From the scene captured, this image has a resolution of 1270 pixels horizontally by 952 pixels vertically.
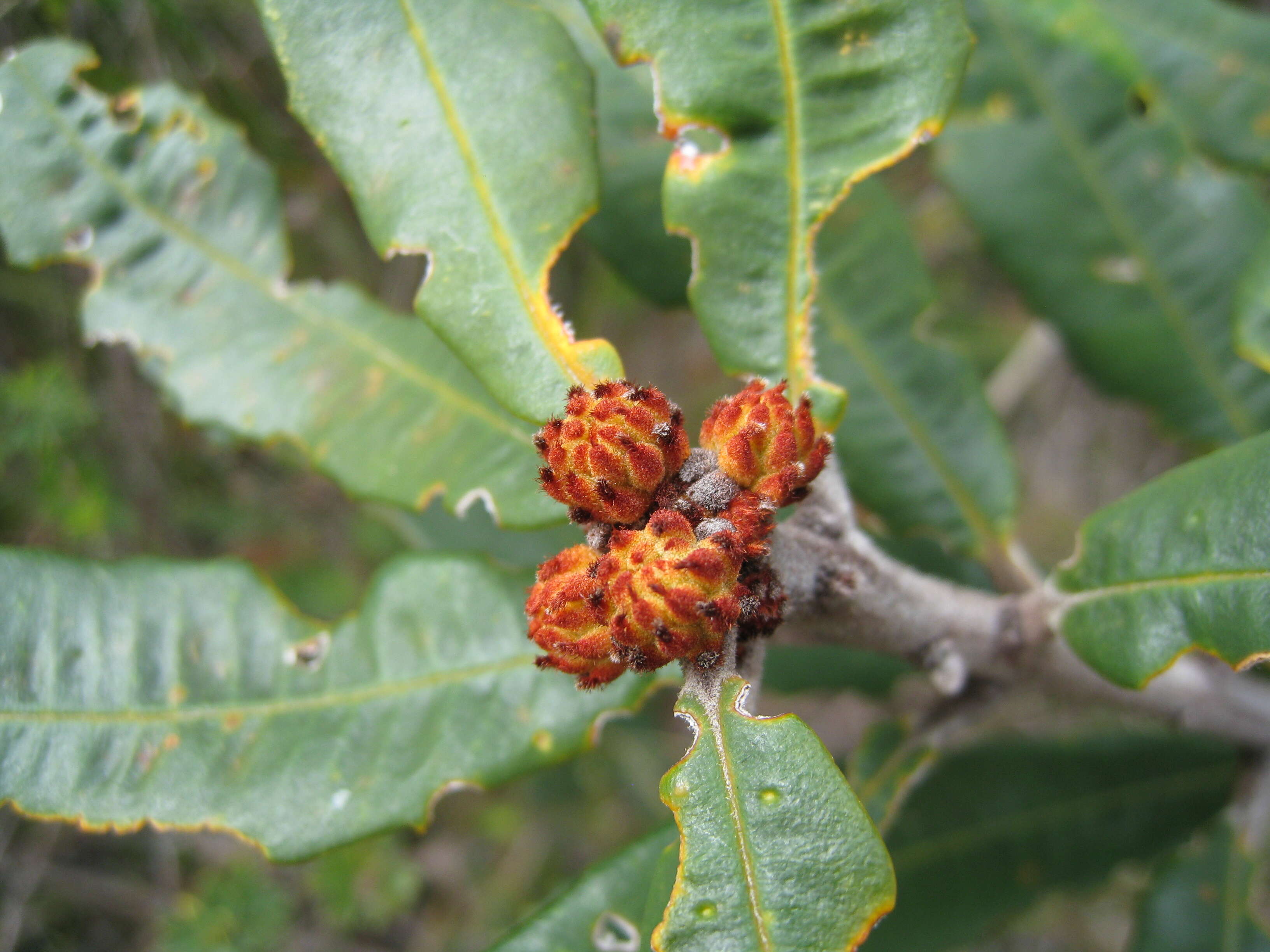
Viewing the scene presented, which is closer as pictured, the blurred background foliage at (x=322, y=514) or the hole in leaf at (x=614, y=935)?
the hole in leaf at (x=614, y=935)

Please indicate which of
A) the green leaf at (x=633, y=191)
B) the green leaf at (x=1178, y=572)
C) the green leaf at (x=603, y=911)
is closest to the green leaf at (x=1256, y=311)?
the green leaf at (x=1178, y=572)

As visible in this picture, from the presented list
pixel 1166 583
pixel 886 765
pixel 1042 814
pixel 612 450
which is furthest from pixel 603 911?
pixel 1042 814

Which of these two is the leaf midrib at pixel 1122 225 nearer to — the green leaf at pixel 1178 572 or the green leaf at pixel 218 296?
the green leaf at pixel 1178 572

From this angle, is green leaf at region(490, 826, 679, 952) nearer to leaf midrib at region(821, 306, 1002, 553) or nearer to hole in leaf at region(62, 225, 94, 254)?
leaf midrib at region(821, 306, 1002, 553)

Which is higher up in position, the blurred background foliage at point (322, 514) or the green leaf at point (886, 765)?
the green leaf at point (886, 765)

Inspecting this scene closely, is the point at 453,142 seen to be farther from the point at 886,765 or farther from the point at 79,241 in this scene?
the point at 886,765
